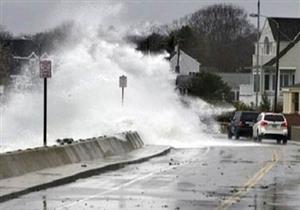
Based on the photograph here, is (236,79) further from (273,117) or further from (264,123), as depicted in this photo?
(264,123)

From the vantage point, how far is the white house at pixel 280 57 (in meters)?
84.1

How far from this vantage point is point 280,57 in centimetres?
8450

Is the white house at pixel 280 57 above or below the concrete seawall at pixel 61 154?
above

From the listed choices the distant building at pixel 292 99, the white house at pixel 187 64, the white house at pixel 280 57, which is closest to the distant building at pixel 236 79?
the white house at pixel 187 64

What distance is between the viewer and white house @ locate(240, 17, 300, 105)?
276 feet

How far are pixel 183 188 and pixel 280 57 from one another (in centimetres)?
6682

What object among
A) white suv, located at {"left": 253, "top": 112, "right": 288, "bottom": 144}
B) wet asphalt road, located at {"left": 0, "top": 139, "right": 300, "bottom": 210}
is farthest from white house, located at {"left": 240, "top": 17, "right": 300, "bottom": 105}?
wet asphalt road, located at {"left": 0, "top": 139, "right": 300, "bottom": 210}

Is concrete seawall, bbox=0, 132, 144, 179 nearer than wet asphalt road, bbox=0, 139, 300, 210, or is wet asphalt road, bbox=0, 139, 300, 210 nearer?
wet asphalt road, bbox=0, 139, 300, 210

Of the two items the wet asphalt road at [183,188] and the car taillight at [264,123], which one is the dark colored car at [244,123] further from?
the wet asphalt road at [183,188]

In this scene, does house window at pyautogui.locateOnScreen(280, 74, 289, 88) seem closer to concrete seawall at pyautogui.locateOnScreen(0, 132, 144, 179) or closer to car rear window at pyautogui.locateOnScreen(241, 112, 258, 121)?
car rear window at pyautogui.locateOnScreen(241, 112, 258, 121)

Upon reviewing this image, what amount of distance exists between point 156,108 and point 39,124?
685cm

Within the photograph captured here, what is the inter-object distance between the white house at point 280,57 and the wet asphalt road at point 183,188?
5522 cm

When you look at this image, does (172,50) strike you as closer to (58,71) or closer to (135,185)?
(58,71)

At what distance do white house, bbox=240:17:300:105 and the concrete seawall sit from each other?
50346mm
